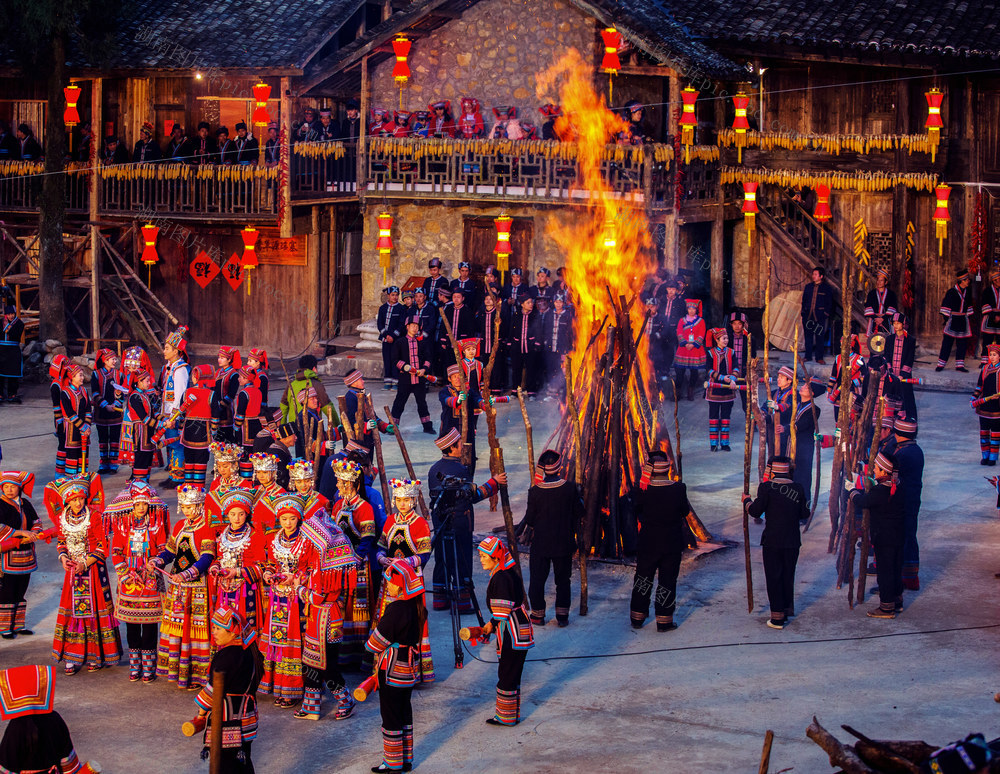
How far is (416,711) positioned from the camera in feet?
36.1

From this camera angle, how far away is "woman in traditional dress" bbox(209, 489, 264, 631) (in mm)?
10898

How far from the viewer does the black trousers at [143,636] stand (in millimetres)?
11492

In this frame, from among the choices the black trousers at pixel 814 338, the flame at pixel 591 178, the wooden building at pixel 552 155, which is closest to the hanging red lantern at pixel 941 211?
the wooden building at pixel 552 155

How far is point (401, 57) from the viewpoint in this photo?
84.8 feet

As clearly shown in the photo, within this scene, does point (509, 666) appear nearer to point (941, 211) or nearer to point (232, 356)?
point (232, 356)

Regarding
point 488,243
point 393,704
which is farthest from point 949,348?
point 393,704

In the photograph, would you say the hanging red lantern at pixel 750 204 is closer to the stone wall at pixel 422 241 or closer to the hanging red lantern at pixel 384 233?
the stone wall at pixel 422 241

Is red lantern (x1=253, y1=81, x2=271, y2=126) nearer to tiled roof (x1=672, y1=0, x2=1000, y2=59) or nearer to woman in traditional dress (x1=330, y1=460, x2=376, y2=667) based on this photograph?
tiled roof (x1=672, y1=0, x2=1000, y2=59)

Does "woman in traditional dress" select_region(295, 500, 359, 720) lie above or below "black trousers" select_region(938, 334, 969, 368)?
below

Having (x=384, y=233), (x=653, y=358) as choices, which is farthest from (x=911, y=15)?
(x=384, y=233)

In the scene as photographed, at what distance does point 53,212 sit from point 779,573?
1773cm

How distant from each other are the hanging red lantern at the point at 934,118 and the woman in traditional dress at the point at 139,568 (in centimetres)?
1861

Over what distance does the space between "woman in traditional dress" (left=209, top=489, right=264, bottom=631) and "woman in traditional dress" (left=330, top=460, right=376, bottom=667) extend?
0.73m

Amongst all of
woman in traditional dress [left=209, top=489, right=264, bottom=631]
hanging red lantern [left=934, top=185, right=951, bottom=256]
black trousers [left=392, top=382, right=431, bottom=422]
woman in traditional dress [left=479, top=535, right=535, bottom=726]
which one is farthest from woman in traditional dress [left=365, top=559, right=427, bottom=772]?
hanging red lantern [left=934, top=185, right=951, bottom=256]
